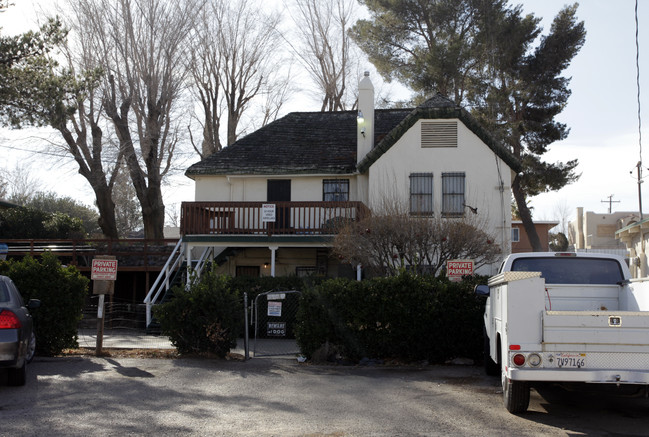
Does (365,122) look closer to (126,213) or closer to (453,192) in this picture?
(453,192)

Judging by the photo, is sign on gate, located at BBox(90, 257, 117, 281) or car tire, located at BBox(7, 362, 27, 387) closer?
→ car tire, located at BBox(7, 362, 27, 387)

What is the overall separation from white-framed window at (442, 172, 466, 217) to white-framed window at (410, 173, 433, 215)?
0.42 meters

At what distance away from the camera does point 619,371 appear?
684cm

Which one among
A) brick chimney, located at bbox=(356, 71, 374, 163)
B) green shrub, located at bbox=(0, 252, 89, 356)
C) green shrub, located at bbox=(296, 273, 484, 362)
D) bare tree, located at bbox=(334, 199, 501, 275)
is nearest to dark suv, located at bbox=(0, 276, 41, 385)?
green shrub, located at bbox=(0, 252, 89, 356)

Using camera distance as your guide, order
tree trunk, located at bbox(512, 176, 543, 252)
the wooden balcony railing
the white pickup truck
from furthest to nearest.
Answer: tree trunk, located at bbox(512, 176, 543, 252)
the wooden balcony railing
the white pickup truck

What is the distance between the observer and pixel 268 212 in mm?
20422

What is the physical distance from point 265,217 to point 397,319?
8.76 m

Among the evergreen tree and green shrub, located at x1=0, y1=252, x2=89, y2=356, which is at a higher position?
the evergreen tree

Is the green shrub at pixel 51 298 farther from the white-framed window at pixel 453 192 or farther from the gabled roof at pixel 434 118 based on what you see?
the white-framed window at pixel 453 192

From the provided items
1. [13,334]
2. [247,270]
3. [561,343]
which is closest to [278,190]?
[247,270]

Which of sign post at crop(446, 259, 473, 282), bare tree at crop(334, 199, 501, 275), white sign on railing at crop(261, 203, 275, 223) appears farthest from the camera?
white sign on railing at crop(261, 203, 275, 223)

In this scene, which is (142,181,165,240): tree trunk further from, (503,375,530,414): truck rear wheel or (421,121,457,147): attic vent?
(503,375,530,414): truck rear wheel

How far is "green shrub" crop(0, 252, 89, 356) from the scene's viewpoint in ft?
40.7

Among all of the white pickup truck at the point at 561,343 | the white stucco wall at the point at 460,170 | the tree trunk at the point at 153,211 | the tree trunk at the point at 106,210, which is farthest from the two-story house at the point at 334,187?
the white pickup truck at the point at 561,343
